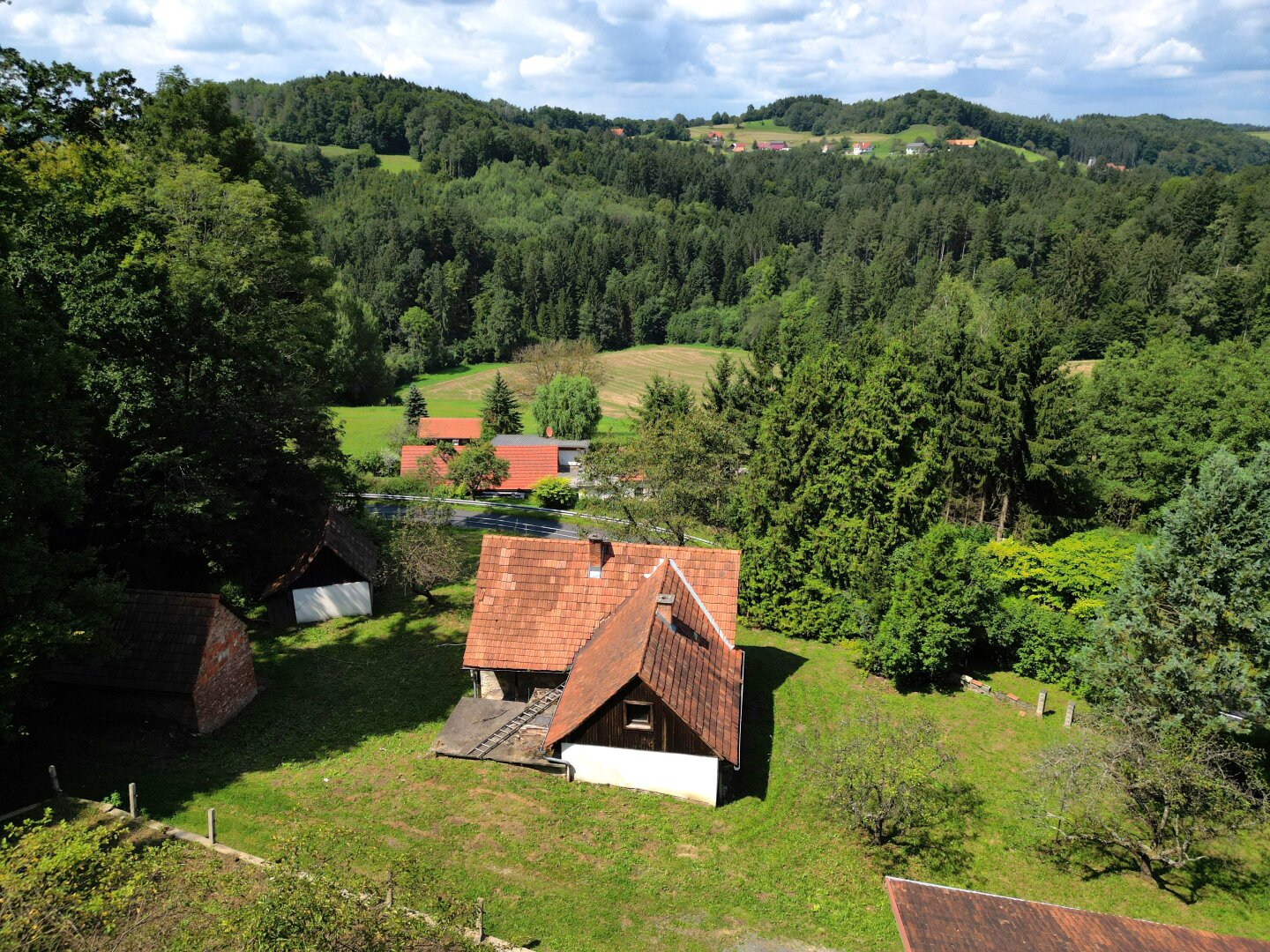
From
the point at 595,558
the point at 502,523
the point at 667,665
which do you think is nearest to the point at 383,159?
the point at 502,523

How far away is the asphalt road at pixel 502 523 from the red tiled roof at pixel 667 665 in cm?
2149

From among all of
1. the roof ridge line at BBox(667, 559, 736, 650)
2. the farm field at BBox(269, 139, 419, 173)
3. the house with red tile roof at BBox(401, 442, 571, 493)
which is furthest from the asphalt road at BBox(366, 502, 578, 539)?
the farm field at BBox(269, 139, 419, 173)

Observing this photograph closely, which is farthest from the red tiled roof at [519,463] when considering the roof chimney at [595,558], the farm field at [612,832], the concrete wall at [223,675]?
the farm field at [612,832]

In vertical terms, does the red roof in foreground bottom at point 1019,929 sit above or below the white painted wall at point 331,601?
above

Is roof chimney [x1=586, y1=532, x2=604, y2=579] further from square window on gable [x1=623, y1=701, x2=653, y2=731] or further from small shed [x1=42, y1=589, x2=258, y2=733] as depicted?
small shed [x1=42, y1=589, x2=258, y2=733]

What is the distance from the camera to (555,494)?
55625mm

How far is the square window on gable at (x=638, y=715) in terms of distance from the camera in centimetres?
2186

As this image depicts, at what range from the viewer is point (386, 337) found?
128 meters

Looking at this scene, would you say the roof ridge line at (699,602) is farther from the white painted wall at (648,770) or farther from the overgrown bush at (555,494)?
the overgrown bush at (555,494)

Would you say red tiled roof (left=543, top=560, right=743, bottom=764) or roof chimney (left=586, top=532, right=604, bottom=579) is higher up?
roof chimney (left=586, top=532, right=604, bottom=579)

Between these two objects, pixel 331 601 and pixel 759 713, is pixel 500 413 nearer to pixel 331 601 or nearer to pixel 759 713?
pixel 331 601

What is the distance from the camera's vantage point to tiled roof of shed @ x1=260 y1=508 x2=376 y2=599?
33.3 meters

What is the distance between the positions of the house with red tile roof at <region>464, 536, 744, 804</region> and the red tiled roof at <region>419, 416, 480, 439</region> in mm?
45106

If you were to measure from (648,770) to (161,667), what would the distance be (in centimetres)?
1549
